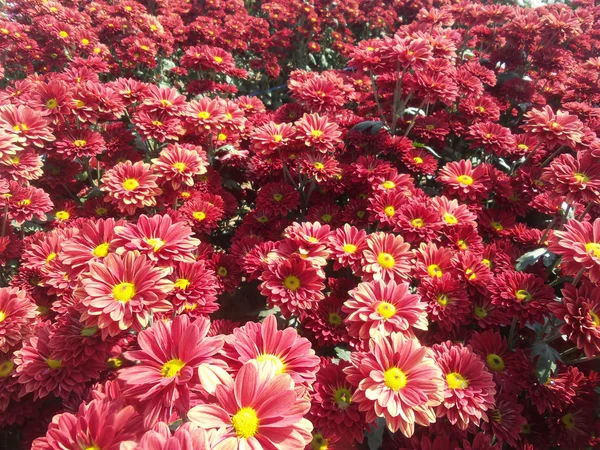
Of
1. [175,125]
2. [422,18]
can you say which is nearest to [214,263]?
[175,125]

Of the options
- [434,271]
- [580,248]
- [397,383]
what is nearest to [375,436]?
[397,383]

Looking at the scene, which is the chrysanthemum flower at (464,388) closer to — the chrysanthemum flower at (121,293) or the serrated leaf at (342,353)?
the serrated leaf at (342,353)

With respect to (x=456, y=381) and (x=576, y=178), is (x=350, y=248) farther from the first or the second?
(x=576, y=178)

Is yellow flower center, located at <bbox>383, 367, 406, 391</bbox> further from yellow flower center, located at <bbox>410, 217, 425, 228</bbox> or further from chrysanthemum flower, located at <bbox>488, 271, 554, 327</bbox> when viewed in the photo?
yellow flower center, located at <bbox>410, 217, 425, 228</bbox>

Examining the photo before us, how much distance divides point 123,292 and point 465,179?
2.39 m

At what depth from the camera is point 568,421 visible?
1.75m

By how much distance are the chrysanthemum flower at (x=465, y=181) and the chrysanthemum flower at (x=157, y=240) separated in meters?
1.93

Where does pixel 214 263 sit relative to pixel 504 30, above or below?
below

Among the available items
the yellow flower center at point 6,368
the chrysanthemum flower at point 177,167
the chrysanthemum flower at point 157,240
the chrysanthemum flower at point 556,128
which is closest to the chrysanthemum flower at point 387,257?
the chrysanthemum flower at point 157,240

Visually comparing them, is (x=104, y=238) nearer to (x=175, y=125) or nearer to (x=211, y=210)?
(x=211, y=210)

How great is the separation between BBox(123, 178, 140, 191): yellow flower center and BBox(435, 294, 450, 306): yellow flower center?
184cm

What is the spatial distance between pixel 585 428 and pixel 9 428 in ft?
9.72

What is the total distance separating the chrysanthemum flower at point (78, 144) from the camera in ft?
8.07

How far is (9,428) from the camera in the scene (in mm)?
1726
